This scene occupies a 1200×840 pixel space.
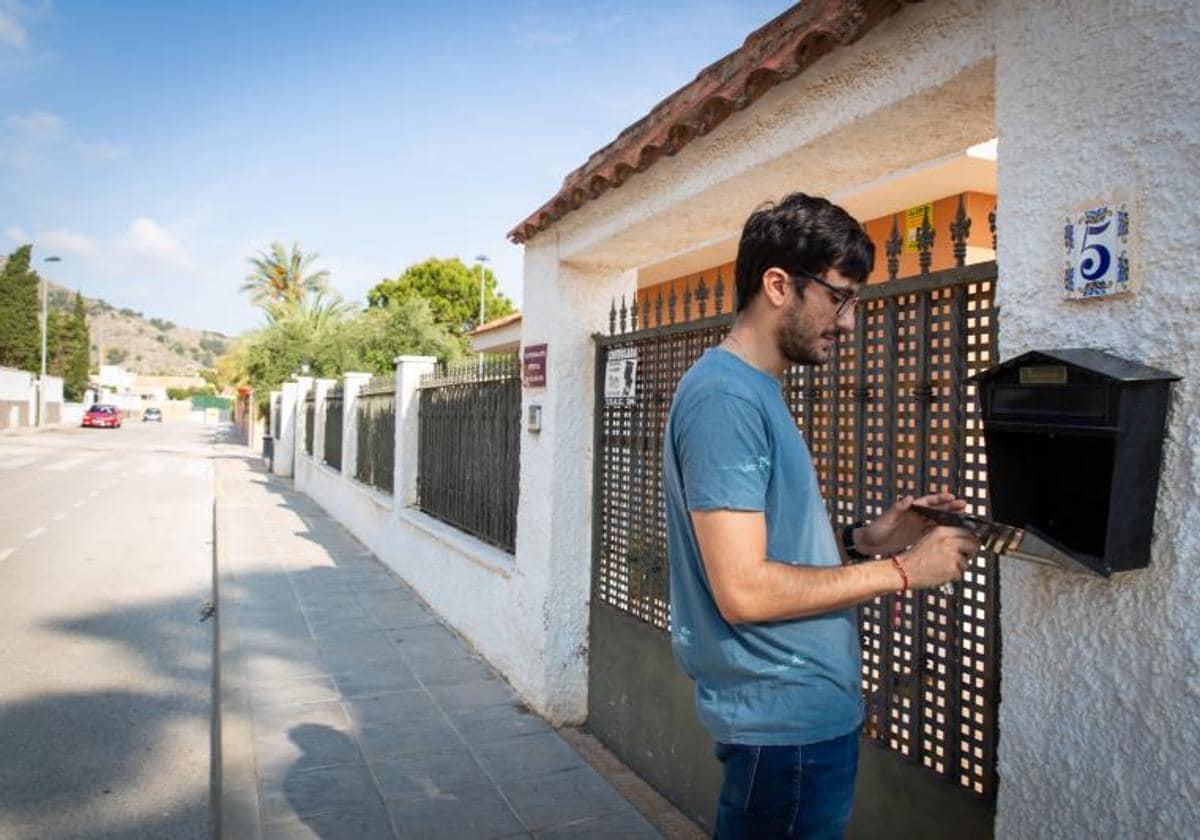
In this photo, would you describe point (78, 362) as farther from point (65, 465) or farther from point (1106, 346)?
point (1106, 346)

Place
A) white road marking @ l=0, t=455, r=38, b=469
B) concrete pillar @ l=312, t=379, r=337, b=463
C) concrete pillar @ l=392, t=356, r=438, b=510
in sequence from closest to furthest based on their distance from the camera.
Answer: concrete pillar @ l=392, t=356, r=438, b=510
concrete pillar @ l=312, t=379, r=337, b=463
white road marking @ l=0, t=455, r=38, b=469

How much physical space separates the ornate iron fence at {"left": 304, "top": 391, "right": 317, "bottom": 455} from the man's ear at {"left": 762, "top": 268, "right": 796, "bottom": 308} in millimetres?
Result: 15633

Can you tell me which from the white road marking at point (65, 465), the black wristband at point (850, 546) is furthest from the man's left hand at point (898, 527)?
the white road marking at point (65, 465)

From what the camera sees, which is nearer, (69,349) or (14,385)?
(14,385)

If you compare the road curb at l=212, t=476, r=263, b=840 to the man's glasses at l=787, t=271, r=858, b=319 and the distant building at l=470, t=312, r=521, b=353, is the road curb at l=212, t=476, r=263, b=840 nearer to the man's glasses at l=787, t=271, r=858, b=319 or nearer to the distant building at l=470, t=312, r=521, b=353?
the man's glasses at l=787, t=271, r=858, b=319

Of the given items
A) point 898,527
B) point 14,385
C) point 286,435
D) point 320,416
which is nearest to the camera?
point 898,527

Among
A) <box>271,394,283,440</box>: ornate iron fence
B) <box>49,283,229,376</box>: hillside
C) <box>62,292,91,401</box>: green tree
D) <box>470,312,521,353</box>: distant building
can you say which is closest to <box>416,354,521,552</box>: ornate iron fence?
<box>470,312,521,353</box>: distant building

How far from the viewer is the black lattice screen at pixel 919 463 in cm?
243

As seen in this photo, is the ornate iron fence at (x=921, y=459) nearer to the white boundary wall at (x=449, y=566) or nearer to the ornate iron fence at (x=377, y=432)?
the white boundary wall at (x=449, y=566)

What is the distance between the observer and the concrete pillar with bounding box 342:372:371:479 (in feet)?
39.0

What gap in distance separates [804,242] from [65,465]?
24857mm

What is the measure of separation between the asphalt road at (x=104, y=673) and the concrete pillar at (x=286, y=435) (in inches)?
277

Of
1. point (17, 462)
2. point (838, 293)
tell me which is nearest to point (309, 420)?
point (17, 462)

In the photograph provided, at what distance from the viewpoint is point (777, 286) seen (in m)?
1.79
